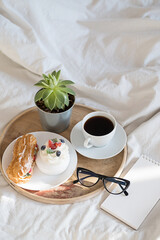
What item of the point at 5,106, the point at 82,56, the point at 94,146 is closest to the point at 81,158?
→ the point at 94,146

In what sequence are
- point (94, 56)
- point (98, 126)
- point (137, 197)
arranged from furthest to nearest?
point (94, 56) < point (98, 126) < point (137, 197)

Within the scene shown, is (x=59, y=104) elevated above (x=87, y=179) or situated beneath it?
elevated above

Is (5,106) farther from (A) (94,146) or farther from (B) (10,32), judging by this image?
(A) (94,146)

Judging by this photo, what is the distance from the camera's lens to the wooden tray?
93 centimetres

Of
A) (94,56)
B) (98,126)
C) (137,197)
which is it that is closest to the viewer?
(137,197)

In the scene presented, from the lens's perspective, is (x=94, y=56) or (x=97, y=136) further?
(x=94, y=56)

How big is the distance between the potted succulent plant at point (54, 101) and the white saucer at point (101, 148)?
0.07 meters

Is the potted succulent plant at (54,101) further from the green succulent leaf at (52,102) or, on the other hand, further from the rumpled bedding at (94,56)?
the rumpled bedding at (94,56)

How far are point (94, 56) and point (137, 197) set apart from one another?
2.12 ft

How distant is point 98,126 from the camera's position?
103 cm

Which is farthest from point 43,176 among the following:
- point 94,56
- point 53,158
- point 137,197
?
point 94,56

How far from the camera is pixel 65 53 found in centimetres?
131

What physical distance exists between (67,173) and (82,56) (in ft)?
1.85

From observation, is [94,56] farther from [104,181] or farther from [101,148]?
[104,181]
